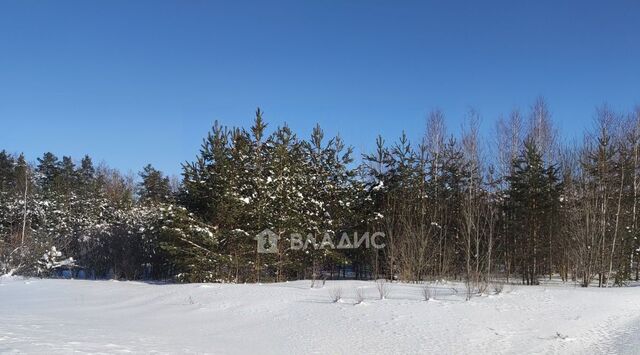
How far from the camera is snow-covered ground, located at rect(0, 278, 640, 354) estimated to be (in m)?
9.68

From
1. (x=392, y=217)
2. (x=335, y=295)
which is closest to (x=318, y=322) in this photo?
(x=335, y=295)

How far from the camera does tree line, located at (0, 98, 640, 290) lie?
21969 millimetres

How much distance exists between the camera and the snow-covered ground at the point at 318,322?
968cm

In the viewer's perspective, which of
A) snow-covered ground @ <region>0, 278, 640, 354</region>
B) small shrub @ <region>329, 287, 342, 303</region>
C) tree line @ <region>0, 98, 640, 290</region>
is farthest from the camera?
tree line @ <region>0, 98, 640, 290</region>

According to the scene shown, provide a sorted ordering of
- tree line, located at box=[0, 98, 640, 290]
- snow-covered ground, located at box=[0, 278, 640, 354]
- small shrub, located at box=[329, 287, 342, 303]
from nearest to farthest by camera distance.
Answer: snow-covered ground, located at box=[0, 278, 640, 354] → small shrub, located at box=[329, 287, 342, 303] → tree line, located at box=[0, 98, 640, 290]

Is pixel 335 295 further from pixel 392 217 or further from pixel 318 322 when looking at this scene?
pixel 392 217

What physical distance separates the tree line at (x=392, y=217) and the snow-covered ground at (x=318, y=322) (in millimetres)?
3630

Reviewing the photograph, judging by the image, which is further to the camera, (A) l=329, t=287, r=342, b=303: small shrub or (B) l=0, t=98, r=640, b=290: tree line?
(B) l=0, t=98, r=640, b=290: tree line

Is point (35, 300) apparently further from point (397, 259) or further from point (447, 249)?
point (447, 249)

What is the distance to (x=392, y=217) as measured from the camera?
86.6 ft

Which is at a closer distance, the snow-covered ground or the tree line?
the snow-covered ground

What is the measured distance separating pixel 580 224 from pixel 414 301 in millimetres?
13002

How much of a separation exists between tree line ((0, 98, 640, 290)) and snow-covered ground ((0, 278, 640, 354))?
3630mm

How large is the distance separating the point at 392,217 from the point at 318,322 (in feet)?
47.4
